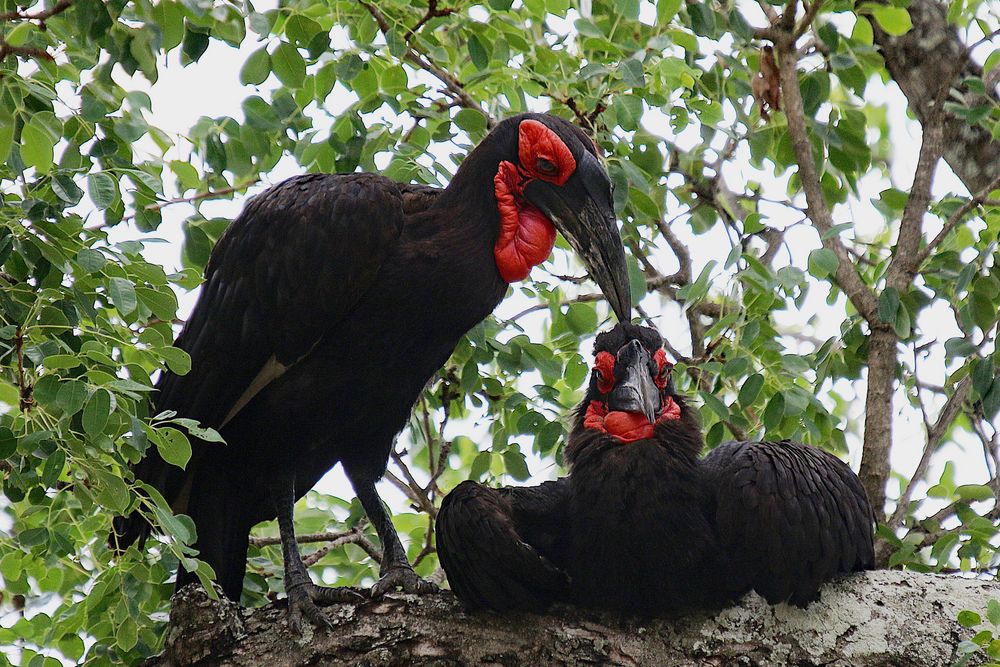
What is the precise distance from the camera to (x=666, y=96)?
419 cm

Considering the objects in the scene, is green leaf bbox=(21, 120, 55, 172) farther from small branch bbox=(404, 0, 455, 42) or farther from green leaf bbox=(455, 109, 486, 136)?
green leaf bbox=(455, 109, 486, 136)

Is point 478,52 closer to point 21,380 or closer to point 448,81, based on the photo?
point 448,81

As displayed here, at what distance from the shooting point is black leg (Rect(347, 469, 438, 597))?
3709 millimetres

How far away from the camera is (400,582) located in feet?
12.4

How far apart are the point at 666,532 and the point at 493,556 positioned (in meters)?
0.47

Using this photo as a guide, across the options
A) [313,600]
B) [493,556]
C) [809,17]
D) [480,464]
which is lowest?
[493,556]

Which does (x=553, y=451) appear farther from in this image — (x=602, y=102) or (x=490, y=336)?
(x=602, y=102)

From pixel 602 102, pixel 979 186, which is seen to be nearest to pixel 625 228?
pixel 602 102

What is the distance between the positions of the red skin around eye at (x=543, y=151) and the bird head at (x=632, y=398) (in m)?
0.55

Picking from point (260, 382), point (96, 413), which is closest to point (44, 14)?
point (96, 413)

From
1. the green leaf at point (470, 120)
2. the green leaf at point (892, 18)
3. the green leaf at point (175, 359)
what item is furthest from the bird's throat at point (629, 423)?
the green leaf at point (892, 18)

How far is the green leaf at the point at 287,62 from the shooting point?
3.84 m

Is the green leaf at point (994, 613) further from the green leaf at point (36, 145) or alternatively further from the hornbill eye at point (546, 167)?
the green leaf at point (36, 145)

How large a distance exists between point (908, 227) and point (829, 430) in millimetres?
743
